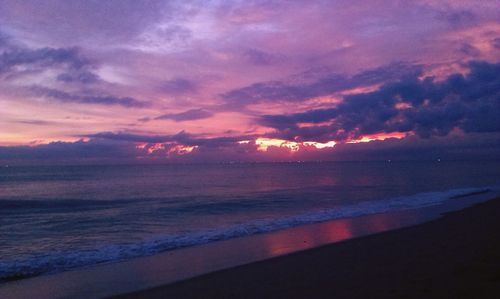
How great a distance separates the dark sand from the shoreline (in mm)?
587

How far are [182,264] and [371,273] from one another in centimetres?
558

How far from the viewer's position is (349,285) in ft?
28.3

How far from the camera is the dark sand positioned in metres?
8.05

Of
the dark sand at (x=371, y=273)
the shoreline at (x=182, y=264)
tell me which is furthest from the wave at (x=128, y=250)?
the dark sand at (x=371, y=273)

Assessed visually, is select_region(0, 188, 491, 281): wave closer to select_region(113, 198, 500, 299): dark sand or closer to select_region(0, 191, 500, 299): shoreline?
select_region(0, 191, 500, 299): shoreline

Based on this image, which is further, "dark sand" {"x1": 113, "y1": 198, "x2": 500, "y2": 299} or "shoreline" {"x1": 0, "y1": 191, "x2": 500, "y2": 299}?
"shoreline" {"x1": 0, "y1": 191, "x2": 500, "y2": 299}

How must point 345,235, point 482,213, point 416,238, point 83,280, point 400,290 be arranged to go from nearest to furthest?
point 400,290 → point 83,280 → point 416,238 → point 345,235 → point 482,213

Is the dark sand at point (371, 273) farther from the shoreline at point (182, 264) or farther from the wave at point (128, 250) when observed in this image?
the wave at point (128, 250)

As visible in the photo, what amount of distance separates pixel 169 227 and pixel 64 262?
8316mm

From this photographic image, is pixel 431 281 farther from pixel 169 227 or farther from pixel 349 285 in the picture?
pixel 169 227

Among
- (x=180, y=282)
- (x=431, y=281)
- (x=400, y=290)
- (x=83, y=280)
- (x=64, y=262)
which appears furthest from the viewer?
(x=64, y=262)

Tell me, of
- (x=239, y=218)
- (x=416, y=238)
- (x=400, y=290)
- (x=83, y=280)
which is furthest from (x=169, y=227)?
(x=400, y=290)

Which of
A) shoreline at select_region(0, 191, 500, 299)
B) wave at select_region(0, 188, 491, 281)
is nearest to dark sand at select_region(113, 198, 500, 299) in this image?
shoreline at select_region(0, 191, 500, 299)

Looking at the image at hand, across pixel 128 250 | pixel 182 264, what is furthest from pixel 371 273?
pixel 128 250
